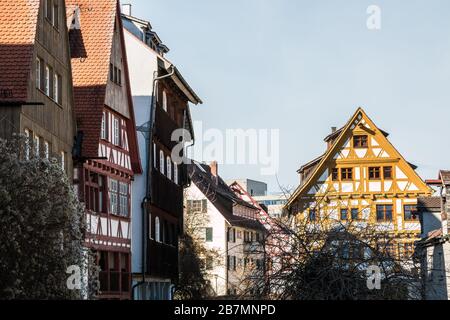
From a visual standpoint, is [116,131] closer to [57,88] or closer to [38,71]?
[57,88]

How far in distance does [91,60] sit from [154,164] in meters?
6.82

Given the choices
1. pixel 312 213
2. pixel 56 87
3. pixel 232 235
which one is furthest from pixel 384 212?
pixel 312 213

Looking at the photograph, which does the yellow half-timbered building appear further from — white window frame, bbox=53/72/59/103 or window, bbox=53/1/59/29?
window, bbox=53/1/59/29

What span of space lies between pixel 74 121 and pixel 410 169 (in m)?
31.7

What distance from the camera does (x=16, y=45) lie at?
2859cm

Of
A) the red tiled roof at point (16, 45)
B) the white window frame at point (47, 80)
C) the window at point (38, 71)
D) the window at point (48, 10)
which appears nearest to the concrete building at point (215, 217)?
the window at point (48, 10)

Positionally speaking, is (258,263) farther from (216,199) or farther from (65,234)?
(216,199)

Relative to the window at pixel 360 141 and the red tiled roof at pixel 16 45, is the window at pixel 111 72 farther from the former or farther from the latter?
the window at pixel 360 141

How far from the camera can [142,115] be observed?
137 feet

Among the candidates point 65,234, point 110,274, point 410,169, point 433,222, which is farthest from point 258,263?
point 410,169

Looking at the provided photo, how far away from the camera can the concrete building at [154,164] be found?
40.4 metres

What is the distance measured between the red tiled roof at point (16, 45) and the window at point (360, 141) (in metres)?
34.5

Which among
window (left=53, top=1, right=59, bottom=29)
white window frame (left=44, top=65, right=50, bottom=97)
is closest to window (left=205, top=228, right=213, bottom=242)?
window (left=53, top=1, right=59, bottom=29)

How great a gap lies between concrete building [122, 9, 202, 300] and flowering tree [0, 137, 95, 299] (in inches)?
556
